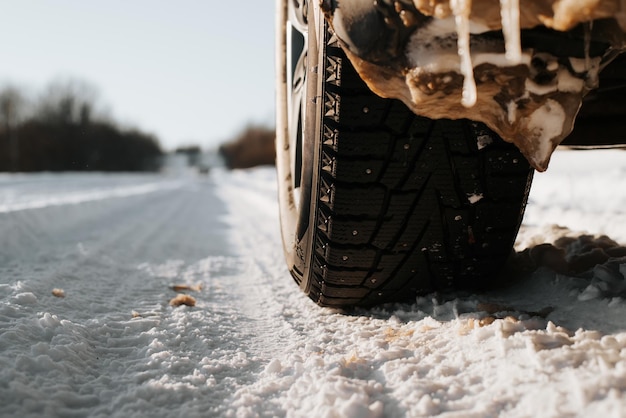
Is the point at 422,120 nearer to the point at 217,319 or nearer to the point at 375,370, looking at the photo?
the point at 375,370

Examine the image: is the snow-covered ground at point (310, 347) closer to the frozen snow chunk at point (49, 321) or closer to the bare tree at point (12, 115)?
the frozen snow chunk at point (49, 321)

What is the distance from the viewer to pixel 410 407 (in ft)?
3.25

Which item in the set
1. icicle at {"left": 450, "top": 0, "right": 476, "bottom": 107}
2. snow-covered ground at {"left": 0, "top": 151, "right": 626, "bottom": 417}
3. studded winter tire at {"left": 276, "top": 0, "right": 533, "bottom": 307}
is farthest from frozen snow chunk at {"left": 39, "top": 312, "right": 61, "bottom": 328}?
icicle at {"left": 450, "top": 0, "right": 476, "bottom": 107}

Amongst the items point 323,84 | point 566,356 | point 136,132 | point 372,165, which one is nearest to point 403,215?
point 372,165

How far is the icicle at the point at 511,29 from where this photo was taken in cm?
81

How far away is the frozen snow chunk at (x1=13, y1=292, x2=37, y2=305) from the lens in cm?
157

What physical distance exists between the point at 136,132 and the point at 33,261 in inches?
2429

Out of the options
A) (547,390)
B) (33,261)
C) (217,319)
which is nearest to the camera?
(547,390)

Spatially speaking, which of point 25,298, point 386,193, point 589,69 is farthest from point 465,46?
point 25,298

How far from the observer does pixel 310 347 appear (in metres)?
1.38

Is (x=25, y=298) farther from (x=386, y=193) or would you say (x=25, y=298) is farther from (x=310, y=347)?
(x=386, y=193)

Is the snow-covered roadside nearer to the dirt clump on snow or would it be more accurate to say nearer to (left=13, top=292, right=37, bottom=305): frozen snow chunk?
the dirt clump on snow

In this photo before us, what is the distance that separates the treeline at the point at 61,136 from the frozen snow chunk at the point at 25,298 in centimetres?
3660

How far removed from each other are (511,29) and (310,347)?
3.15 ft
